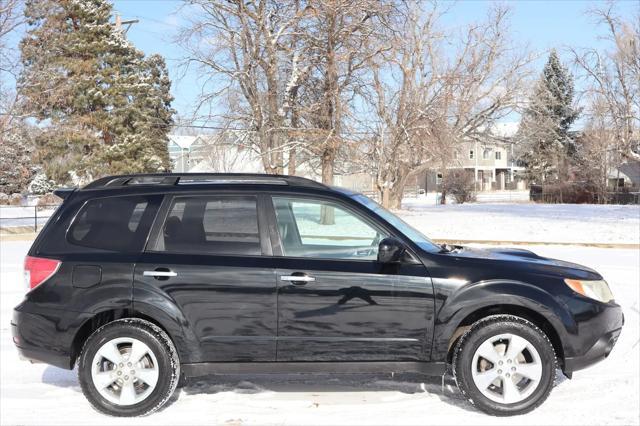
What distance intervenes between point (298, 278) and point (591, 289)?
2.26m

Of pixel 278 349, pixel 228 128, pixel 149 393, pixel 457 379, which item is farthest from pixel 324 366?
pixel 228 128

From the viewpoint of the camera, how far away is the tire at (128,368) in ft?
14.0

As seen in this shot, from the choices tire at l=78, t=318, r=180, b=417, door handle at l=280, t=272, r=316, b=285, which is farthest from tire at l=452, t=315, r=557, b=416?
tire at l=78, t=318, r=180, b=417

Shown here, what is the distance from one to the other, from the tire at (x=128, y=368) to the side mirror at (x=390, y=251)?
1.70m

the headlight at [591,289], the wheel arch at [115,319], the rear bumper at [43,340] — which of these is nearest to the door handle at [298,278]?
the wheel arch at [115,319]

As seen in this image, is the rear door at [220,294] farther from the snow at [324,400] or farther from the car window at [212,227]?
the snow at [324,400]

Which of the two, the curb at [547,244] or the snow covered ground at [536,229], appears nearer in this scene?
the curb at [547,244]

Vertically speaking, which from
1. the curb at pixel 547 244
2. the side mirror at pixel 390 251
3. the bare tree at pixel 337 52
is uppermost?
the bare tree at pixel 337 52

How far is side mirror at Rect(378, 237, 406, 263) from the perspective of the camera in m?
4.24

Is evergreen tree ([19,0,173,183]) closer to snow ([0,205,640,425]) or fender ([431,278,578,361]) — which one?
snow ([0,205,640,425])

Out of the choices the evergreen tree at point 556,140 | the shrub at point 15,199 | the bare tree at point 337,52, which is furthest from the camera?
the evergreen tree at point 556,140

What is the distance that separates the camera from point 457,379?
4305mm

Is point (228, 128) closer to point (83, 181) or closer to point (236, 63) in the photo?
point (236, 63)

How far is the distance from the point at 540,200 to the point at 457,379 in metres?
47.6
